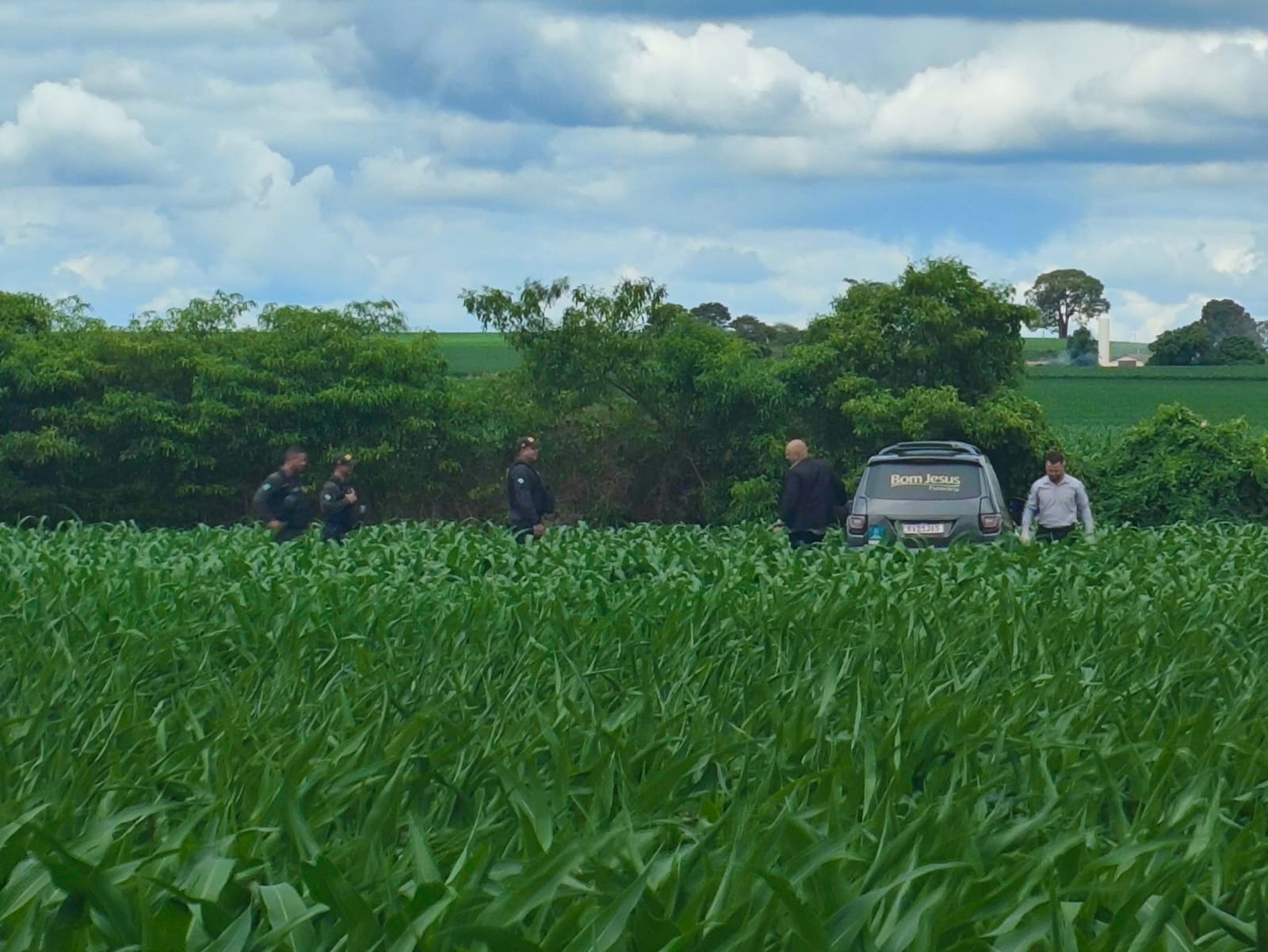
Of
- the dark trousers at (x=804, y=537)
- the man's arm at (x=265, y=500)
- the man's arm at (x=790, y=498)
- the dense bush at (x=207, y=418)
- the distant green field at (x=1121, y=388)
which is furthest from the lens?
the distant green field at (x=1121, y=388)

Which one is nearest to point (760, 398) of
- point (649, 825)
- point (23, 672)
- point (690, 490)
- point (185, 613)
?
point (690, 490)

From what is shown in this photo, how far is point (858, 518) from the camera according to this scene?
18.4m

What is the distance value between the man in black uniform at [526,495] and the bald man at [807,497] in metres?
2.14

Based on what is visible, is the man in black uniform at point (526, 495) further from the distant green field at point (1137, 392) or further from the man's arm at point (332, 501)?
the distant green field at point (1137, 392)

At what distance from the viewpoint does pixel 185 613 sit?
25.6 ft

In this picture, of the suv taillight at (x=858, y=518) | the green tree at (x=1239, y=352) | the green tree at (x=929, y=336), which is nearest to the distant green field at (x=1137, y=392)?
the green tree at (x=1239, y=352)

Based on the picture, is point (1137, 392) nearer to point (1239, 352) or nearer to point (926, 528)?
point (1239, 352)

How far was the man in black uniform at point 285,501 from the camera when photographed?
16.5 m

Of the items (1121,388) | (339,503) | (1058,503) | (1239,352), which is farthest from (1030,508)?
(1239,352)

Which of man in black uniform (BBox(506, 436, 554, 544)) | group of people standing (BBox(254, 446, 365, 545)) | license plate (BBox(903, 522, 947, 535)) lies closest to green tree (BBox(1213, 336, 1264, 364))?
license plate (BBox(903, 522, 947, 535))

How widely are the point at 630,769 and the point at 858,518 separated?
46.0 feet

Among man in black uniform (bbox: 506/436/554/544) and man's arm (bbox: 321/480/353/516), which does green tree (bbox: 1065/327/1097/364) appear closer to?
A: man in black uniform (bbox: 506/436/554/544)

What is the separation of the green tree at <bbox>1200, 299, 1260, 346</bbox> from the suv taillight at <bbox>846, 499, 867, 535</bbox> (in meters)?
62.8

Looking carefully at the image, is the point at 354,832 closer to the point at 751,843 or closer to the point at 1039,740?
the point at 751,843
